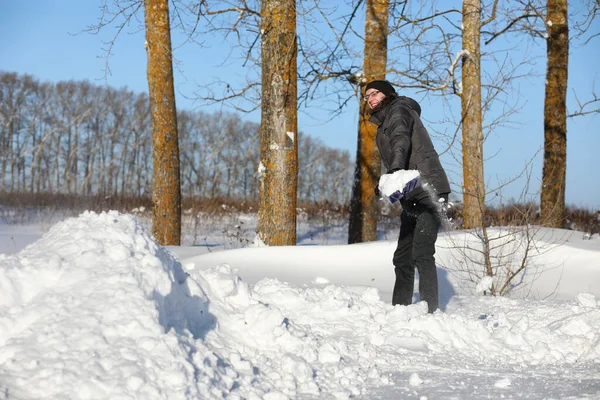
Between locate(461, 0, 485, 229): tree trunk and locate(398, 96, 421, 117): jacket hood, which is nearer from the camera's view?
locate(398, 96, 421, 117): jacket hood

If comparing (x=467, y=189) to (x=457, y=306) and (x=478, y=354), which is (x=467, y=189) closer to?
(x=457, y=306)

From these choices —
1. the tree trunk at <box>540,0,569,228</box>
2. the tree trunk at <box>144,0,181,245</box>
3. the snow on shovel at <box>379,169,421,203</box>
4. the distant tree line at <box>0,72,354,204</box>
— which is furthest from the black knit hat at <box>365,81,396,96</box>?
the distant tree line at <box>0,72,354,204</box>

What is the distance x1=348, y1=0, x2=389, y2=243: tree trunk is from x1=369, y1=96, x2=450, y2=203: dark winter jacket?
4962 mm

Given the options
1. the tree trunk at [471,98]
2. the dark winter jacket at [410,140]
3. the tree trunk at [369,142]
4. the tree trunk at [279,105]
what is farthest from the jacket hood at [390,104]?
the tree trunk at [369,142]

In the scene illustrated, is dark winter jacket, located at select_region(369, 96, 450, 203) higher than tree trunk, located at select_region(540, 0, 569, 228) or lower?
lower

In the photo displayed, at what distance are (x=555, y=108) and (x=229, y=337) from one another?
9.28 metres

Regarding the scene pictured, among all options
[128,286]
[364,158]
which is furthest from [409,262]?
[364,158]

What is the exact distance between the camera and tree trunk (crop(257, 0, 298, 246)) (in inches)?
282

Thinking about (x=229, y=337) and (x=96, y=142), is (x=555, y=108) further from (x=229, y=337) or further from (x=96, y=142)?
(x=96, y=142)

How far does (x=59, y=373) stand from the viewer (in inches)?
101

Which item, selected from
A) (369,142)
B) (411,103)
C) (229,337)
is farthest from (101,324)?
(369,142)

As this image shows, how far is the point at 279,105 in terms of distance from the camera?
7.17 meters

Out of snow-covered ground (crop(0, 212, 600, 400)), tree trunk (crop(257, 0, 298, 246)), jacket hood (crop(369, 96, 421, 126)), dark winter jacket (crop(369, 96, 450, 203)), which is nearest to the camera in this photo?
snow-covered ground (crop(0, 212, 600, 400))

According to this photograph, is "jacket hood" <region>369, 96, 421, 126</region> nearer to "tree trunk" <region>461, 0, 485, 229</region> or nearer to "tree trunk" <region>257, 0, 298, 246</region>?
"tree trunk" <region>257, 0, 298, 246</region>
